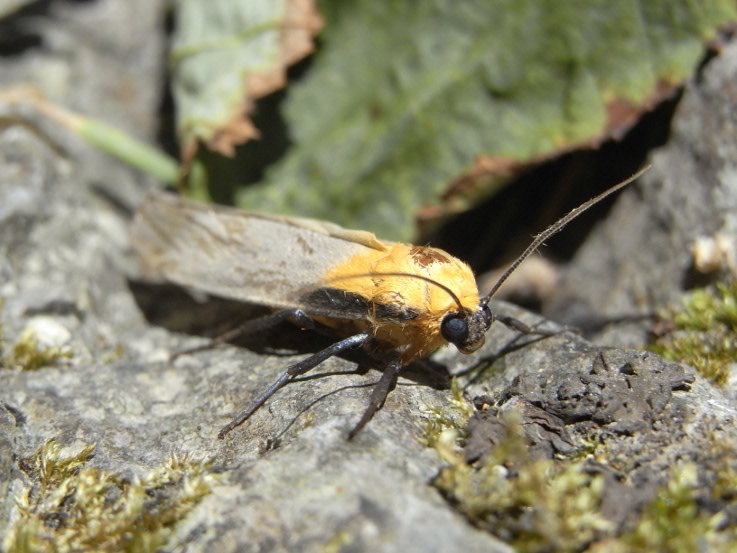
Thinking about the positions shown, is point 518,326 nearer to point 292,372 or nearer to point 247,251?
point 292,372

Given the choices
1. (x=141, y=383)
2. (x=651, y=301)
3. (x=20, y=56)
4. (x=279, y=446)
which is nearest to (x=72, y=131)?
(x=20, y=56)

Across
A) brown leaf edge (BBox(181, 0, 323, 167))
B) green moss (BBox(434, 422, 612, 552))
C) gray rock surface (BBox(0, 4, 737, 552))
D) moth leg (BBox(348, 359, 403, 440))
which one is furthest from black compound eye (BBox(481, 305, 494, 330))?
brown leaf edge (BBox(181, 0, 323, 167))

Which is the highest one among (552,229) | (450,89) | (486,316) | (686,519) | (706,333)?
(450,89)

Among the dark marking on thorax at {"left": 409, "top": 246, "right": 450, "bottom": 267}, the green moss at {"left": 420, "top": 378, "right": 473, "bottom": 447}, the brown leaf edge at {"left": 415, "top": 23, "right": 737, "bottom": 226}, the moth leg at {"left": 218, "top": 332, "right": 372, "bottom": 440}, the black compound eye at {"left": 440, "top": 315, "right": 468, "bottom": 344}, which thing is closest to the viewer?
the green moss at {"left": 420, "top": 378, "right": 473, "bottom": 447}

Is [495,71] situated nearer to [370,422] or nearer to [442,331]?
[442,331]

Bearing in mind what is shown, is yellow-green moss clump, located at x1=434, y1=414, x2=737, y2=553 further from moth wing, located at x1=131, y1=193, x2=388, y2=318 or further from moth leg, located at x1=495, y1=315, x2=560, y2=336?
moth wing, located at x1=131, y1=193, x2=388, y2=318

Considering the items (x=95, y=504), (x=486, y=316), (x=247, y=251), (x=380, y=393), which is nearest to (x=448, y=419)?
(x=380, y=393)
